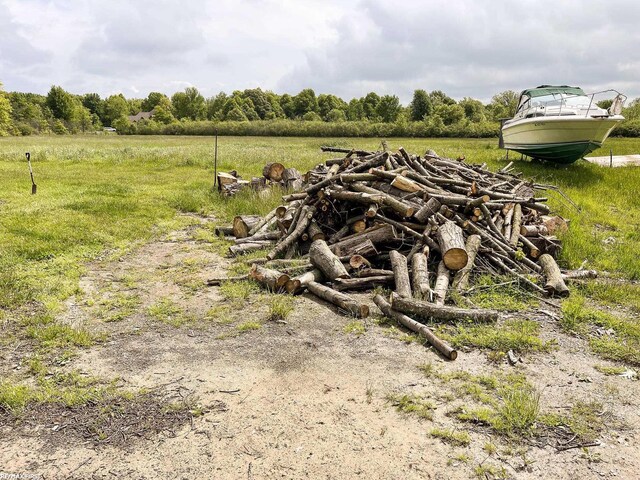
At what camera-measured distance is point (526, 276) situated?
8109 mm

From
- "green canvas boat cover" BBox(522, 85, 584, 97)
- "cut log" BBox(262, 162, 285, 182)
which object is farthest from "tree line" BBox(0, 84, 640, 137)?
"cut log" BBox(262, 162, 285, 182)

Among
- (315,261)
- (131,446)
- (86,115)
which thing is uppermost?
(86,115)

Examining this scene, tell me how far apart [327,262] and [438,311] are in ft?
7.57

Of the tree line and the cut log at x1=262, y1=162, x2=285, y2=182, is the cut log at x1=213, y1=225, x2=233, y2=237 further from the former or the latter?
the tree line

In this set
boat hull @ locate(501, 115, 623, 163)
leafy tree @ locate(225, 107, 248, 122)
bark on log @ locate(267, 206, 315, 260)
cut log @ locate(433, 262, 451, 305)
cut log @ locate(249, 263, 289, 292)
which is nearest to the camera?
cut log @ locate(433, 262, 451, 305)

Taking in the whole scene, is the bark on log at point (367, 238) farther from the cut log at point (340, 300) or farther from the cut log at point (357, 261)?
the cut log at point (340, 300)

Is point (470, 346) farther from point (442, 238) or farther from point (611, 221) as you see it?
point (611, 221)

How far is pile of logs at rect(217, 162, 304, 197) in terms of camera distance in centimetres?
1500

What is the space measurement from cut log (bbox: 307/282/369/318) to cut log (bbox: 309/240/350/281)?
315mm

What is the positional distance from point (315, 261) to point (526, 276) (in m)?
3.92

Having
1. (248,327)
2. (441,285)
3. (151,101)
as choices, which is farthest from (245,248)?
(151,101)

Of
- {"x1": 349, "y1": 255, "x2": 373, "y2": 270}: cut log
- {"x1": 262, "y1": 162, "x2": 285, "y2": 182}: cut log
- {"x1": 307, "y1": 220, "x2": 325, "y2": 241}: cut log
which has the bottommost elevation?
{"x1": 349, "y1": 255, "x2": 373, "y2": 270}: cut log

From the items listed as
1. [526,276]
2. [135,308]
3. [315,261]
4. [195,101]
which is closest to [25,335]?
[135,308]

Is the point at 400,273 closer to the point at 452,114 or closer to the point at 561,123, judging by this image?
the point at 561,123
